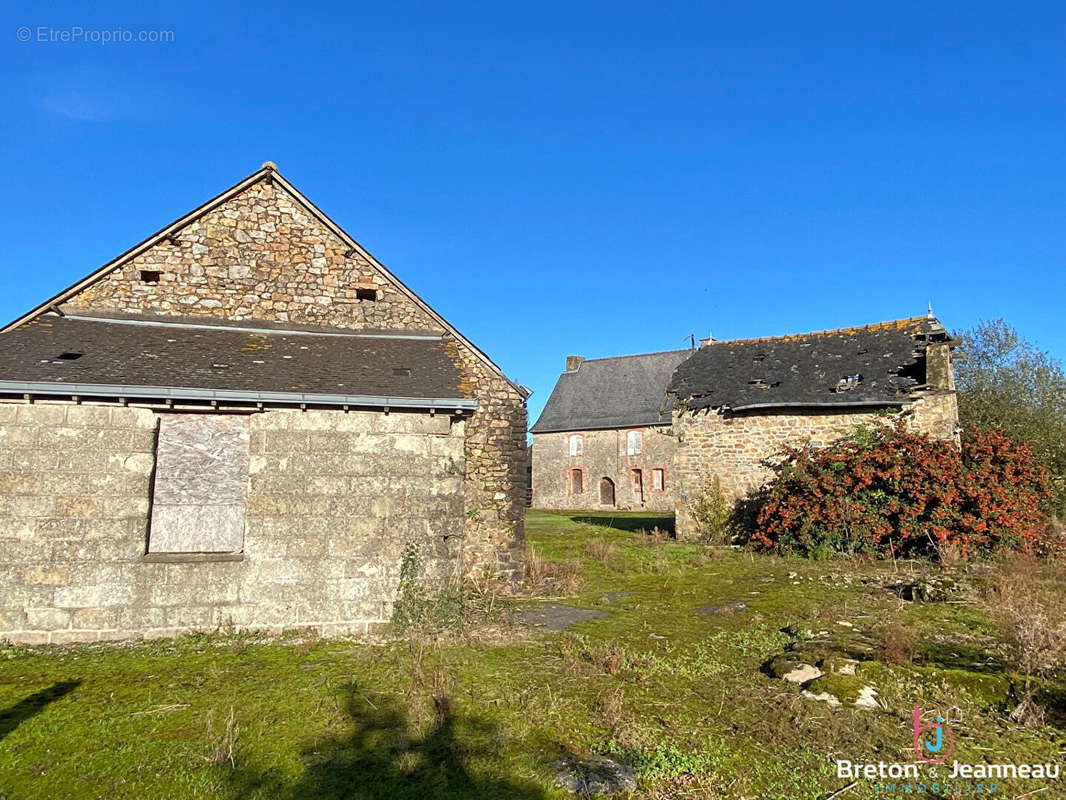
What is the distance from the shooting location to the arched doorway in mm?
34281

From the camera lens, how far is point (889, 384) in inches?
618

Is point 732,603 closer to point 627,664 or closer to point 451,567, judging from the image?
point 627,664

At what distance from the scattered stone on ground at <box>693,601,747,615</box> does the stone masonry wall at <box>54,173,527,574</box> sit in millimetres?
2871

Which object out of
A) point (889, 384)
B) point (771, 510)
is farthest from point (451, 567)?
point (889, 384)

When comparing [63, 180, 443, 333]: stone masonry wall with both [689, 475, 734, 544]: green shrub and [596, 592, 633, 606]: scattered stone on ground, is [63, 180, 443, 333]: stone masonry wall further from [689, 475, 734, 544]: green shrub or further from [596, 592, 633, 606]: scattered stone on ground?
[689, 475, 734, 544]: green shrub

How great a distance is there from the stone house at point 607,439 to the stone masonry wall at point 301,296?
77.0 feet

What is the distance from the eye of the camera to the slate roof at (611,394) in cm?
3444

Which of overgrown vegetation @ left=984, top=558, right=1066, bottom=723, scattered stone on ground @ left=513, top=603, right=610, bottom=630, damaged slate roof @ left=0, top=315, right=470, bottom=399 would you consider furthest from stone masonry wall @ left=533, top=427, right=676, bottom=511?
damaged slate roof @ left=0, top=315, right=470, bottom=399

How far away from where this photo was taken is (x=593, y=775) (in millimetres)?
4055

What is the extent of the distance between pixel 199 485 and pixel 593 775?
18.9 feet

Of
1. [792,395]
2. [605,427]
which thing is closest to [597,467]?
[605,427]

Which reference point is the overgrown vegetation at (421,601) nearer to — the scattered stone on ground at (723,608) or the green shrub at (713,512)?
the scattered stone on ground at (723,608)

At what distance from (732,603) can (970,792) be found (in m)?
5.67

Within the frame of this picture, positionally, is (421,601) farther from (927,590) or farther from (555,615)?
(927,590)
